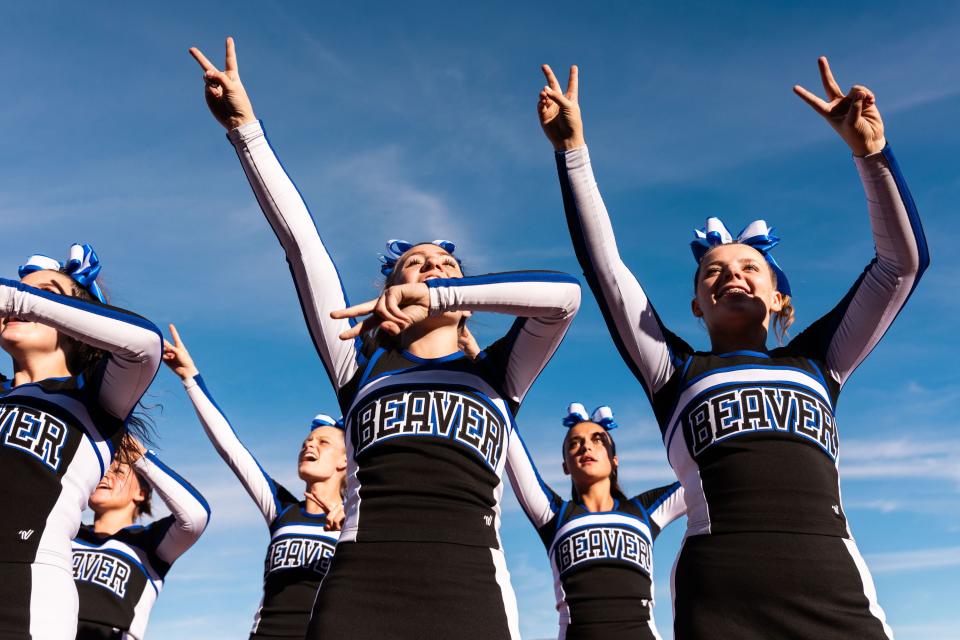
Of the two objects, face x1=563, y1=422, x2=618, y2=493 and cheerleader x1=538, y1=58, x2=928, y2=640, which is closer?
cheerleader x1=538, y1=58, x2=928, y2=640

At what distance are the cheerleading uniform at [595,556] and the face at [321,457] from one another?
60.6 inches

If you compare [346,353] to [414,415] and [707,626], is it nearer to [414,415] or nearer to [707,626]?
[414,415]

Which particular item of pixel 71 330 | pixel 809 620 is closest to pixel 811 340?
pixel 809 620

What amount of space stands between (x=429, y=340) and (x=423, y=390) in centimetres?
37

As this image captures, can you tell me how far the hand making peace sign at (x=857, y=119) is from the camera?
3303 mm

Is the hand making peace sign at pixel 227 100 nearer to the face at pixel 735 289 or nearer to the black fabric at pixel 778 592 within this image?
the face at pixel 735 289

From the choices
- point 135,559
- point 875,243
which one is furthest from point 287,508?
point 875,243

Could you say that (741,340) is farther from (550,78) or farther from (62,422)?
(62,422)

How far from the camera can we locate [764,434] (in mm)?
3240

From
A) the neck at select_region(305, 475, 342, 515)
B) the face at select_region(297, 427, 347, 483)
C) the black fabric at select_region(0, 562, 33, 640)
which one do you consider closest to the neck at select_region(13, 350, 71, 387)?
the black fabric at select_region(0, 562, 33, 640)

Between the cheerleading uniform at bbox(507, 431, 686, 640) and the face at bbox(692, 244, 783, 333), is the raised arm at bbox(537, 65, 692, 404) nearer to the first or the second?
the face at bbox(692, 244, 783, 333)

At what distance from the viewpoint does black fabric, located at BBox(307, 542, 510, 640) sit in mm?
2844

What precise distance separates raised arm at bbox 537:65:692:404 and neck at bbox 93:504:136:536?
15.7 ft

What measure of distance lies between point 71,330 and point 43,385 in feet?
1.73
